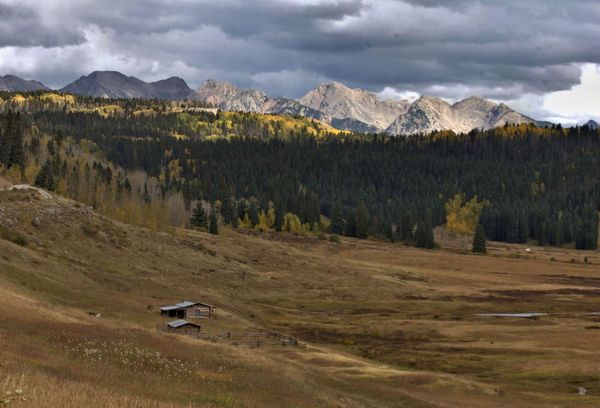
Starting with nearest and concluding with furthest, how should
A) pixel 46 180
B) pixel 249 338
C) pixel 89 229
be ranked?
1. pixel 249 338
2. pixel 89 229
3. pixel 46 180

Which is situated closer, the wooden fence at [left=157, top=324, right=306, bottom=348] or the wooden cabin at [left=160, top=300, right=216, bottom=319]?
the wooden fence at [left=157, top=324, right=306, bottom=348]

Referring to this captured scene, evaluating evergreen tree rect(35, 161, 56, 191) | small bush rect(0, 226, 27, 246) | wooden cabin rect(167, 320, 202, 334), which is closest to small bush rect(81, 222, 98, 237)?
small bush rect(0, 226, 27, 246)

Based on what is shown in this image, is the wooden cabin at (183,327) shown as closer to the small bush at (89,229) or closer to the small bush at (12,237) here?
the small bush at (12,237)

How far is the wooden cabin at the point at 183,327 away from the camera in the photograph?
73.9 meters

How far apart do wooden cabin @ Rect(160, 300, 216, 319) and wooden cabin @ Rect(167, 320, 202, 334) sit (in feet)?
30.3

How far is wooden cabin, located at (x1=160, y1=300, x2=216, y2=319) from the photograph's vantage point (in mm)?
84688

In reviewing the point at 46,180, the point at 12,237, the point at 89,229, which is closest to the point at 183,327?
the point at 12,237

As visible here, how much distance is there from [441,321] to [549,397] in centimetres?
4697

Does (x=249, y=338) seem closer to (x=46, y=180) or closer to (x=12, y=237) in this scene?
(x=12, y=237)

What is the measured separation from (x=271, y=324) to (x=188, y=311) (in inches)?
528

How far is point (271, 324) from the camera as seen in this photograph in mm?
95312

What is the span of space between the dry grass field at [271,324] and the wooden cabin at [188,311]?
10.7ft

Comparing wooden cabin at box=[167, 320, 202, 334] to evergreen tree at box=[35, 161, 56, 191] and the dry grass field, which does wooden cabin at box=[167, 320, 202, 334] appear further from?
evergreen tree at box=[35, 161, 56, 191]

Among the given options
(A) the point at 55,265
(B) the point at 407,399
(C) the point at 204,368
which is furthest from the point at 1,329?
(A) the point at 55,265
